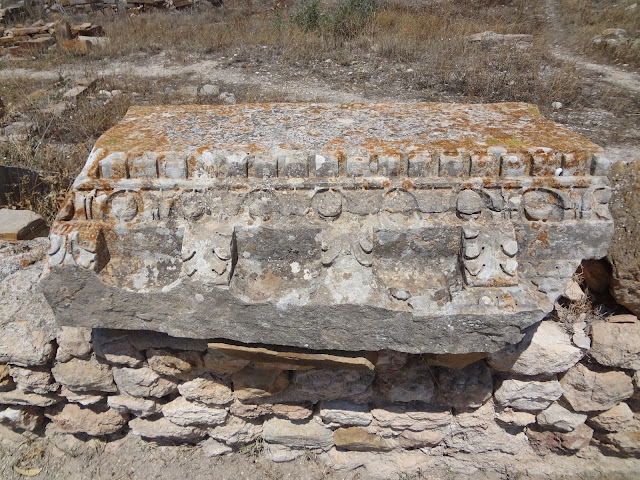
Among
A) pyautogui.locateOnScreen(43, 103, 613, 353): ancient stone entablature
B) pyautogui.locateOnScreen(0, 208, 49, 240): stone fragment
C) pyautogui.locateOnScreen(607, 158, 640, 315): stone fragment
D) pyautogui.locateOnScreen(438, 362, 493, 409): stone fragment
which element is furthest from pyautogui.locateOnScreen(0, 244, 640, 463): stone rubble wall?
pyautogui.locateOnScreen(0, 208, 49, 240): stone fragment

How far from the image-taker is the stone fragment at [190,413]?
8.65 ft

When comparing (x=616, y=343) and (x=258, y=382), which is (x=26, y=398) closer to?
(x=258, y=382)

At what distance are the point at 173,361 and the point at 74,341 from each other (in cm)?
56

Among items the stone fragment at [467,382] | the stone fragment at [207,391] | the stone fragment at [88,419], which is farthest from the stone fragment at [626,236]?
the stone fragment at [88,419]

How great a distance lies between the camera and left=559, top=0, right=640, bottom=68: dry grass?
24.5ft

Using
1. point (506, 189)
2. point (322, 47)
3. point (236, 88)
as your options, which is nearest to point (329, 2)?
point (322, 47)

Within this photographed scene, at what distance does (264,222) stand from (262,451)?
1.55 metres

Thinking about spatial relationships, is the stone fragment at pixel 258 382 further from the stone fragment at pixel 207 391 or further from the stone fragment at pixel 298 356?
the stone fragment at pixel 298 356

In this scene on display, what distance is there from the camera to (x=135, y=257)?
217 cm

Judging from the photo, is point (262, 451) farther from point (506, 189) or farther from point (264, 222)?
point (506, 189)

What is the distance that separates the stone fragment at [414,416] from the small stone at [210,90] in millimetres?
5162

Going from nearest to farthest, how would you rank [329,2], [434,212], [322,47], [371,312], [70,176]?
[371,312] → [434,212] → [70,176] → [322,47] → [329,2]

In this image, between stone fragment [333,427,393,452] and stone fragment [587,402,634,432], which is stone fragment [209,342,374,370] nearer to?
stone fragment [333,427,393,452]

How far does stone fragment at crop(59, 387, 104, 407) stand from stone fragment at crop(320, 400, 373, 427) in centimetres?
131
